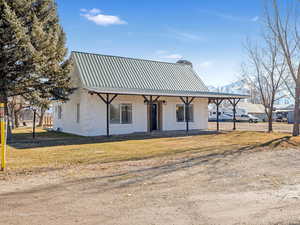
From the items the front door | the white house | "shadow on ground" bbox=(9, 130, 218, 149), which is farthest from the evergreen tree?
the front door

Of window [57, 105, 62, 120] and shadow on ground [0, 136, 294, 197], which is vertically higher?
window [57, 105, 62, 120]

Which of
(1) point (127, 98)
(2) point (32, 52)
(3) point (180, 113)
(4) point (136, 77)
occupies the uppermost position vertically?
(2) point (32, 52)

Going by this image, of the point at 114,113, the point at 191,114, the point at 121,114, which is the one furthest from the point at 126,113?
the point at 191,114

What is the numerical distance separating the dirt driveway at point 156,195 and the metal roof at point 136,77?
8.72 meters

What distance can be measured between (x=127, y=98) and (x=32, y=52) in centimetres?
641

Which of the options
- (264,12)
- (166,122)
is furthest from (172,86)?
(264,12)

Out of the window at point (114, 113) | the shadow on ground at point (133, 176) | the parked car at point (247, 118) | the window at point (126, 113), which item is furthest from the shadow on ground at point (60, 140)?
the parked car at point (247, 118)

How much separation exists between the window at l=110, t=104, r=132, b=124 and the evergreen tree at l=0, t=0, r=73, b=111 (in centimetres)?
320

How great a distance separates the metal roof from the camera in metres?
16.3

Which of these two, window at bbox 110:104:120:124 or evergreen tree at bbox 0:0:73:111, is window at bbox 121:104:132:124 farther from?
evergreen tree at bbox 0:0:73:111

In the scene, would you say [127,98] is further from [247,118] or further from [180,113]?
[247,118]

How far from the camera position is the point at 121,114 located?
16.7 m

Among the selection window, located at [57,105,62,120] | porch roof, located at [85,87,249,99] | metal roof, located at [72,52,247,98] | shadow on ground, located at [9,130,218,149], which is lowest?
shadow on ground, located at [9,130,218,149]

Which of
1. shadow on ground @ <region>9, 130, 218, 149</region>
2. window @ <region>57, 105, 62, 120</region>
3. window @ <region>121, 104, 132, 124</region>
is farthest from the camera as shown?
window @ <region>57, 105, 62, 120</region>
